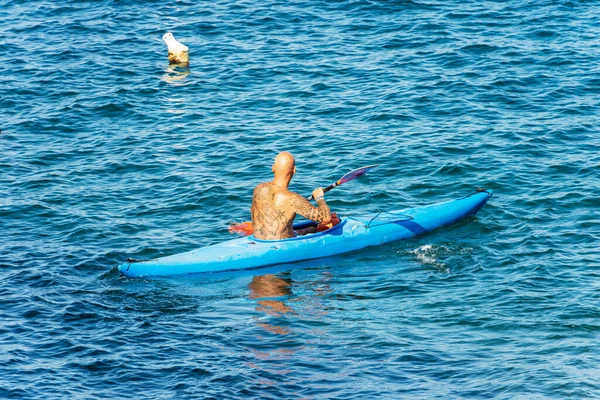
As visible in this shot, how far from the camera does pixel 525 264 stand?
1136 centimetres

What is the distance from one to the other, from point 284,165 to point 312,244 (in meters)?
1.21

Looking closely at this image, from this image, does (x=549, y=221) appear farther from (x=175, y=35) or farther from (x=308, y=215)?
(x=175, y=35)

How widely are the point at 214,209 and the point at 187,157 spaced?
6.96 ft

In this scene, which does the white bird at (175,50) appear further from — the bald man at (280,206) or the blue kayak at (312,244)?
the bald man at (280,206)

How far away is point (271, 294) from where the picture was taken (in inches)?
428

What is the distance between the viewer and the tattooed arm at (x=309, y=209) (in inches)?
442

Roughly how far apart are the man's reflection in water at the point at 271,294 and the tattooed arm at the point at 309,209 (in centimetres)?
84

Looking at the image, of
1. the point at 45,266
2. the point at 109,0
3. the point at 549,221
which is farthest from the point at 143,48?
the point at 549,221

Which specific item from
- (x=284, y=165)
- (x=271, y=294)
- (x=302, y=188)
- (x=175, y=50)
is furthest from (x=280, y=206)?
(x=175, y=50)

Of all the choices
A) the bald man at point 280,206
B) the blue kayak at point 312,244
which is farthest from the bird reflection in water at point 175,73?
the bald man at point 280,206

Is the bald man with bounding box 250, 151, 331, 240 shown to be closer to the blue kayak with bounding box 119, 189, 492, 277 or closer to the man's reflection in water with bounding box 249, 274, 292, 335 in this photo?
the blue kayak with bounding box 119, 189, 492, 277

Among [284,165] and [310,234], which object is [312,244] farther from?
[284,165]

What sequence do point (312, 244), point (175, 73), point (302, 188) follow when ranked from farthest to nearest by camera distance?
1. point (175, 73)
2. point (302, 188)
3. point (312, 244)

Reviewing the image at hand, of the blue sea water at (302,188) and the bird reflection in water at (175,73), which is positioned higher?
the bird reflection in water at (175,73)
